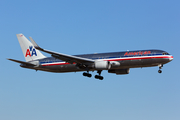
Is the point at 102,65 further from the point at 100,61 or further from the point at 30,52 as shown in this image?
the point at 30,52

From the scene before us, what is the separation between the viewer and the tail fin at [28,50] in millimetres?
66500

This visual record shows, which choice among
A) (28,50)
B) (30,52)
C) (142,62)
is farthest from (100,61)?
(28,50)

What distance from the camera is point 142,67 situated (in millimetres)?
56875

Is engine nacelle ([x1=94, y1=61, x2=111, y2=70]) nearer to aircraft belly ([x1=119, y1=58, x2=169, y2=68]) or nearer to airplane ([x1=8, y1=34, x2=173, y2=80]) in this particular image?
airplane ([x1=8, y1=34, x2=173, y2=80])

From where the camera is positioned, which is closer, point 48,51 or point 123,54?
point 48,51

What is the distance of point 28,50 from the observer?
67.5 meters

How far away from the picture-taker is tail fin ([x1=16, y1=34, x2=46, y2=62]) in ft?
218

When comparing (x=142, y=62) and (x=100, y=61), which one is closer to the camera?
(x=142, y=62)

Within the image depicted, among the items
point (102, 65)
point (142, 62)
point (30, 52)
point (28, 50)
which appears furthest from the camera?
point (28, 50)

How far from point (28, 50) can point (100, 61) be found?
1930cm

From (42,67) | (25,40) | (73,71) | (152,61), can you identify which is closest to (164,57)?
(152,61)

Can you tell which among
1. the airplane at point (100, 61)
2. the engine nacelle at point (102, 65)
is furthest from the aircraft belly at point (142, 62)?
the engine nacelle at point (102, 65)

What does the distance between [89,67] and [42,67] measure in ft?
35.6

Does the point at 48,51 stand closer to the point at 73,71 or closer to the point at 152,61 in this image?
the point at 73,71
